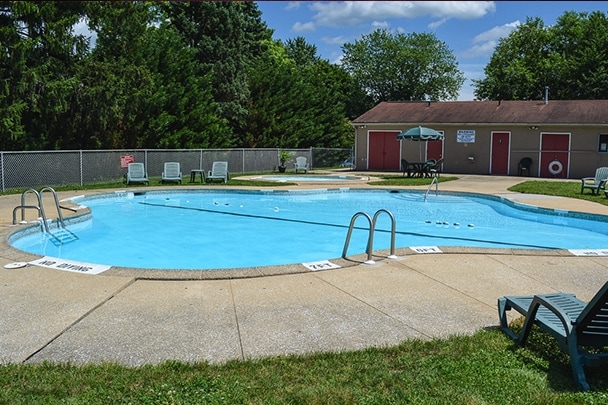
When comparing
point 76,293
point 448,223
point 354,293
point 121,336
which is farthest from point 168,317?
point 448,223

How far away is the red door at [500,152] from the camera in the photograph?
87.4 feet

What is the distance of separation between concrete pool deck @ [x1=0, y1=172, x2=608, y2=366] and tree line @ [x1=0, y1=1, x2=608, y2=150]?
1305 cm

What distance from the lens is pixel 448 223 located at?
42.1 feet

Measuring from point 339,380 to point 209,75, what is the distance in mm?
24925

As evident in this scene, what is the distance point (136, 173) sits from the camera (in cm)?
1862

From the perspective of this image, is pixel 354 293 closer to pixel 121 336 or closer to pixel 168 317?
pixel 168 317

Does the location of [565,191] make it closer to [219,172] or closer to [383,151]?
[219,172]

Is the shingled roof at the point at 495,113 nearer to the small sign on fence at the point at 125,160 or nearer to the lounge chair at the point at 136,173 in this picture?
the small sign on fence at the point at 125,160

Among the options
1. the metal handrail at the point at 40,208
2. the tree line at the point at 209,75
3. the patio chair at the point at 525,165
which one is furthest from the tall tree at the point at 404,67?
the metal handrail at the point at 40,208

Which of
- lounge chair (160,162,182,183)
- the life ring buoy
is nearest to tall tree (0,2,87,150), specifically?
lounge chair (160,162,182,183)

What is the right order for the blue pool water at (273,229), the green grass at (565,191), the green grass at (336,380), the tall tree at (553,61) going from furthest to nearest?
the tall tree at (553,61)
the green grass at (565,191)
the blue pool water at (273,229)
the green grass at (336,380)

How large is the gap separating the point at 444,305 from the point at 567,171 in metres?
23.2

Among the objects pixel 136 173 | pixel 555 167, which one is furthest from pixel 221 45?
pixel 555 167

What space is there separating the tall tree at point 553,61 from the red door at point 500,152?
50.8 feet
